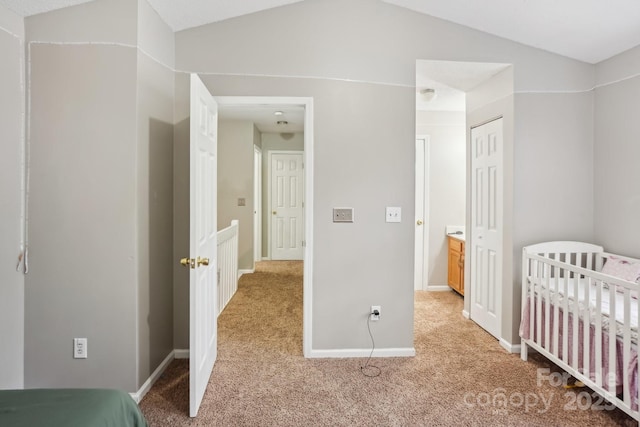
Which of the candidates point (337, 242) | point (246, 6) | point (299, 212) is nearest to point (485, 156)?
point (337, 242)

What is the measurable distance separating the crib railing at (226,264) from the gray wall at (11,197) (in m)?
1.59

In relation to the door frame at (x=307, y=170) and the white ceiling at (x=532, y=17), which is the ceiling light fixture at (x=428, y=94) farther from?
the door frame at (x=307, y=170)

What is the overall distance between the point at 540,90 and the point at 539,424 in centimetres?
234

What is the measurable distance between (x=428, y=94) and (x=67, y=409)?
3558 millimetres

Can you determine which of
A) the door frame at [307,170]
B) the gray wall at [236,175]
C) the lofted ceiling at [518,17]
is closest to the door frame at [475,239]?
the lofted ceiling at [518,17]

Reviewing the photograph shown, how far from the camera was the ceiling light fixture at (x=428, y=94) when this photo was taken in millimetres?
3418

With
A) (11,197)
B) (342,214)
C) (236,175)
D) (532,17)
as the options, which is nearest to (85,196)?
(11,197)

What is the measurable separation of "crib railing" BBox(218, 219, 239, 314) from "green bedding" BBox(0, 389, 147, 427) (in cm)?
216

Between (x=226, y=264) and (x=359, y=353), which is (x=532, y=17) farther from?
(x=226, y=264)

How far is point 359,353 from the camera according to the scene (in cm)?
261

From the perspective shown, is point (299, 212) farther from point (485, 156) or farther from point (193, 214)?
point (193, 214)

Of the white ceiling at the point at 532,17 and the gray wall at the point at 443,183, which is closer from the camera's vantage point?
the white ceiling at the point at 532,17

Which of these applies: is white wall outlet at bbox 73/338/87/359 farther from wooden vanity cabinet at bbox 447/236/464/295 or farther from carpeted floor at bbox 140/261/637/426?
wooden vanity cabinet at bbox 447/236/464/295

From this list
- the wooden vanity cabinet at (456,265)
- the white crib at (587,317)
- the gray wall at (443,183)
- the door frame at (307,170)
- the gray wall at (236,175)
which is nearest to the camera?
the white crib at (587,317)
